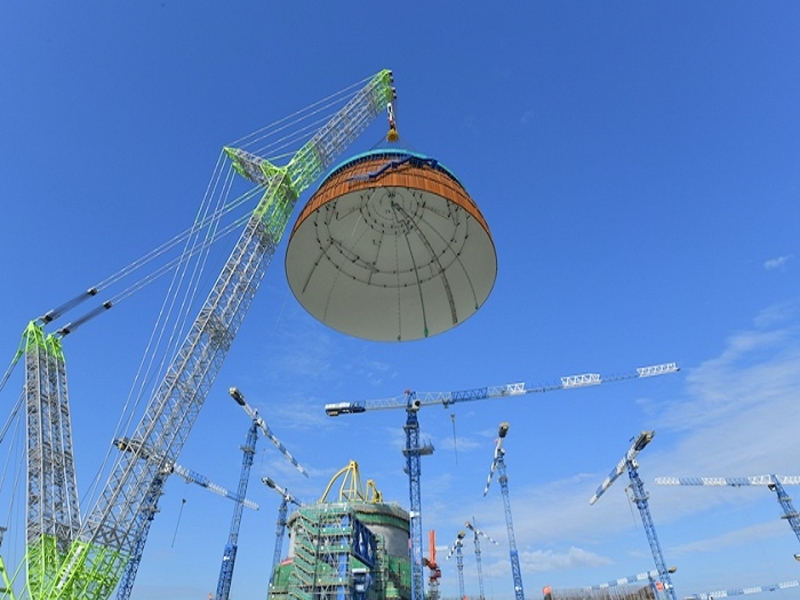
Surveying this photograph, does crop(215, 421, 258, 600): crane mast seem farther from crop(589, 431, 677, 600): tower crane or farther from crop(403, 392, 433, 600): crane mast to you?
crop(589, 431, 677, 600): tower crane

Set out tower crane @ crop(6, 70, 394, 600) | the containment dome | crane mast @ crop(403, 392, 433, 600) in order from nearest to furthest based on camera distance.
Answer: the containment dome → tower crane @ crop(6, 70, 394, 600) → crane mast @ crop(403, 392, 433, 600)

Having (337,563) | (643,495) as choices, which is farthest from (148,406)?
(643,495)

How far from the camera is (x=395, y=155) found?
16047 millimetres

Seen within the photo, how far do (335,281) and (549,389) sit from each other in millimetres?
78054

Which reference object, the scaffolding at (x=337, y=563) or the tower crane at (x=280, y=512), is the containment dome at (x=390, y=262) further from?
the tower crane at (x=280, y=512)

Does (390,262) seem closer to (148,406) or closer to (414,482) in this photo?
(148,406)

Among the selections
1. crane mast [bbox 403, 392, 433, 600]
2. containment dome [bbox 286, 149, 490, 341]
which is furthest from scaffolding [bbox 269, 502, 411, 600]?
containment dome [bbox 286, 149, 490, 341]

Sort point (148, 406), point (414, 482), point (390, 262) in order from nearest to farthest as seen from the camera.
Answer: point (390, 262), point (148, 406), point (414, 482)

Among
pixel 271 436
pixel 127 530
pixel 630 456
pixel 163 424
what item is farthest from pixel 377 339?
pixel 271 436

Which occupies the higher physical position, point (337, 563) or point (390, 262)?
point (390, 262)

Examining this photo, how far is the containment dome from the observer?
58.1ft

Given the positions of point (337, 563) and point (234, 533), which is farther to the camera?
point (234, 533)

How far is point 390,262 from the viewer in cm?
2030

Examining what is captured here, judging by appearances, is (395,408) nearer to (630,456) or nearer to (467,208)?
(630,456)
